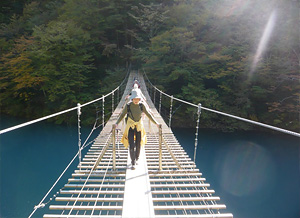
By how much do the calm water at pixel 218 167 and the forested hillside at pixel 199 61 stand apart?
82 cm

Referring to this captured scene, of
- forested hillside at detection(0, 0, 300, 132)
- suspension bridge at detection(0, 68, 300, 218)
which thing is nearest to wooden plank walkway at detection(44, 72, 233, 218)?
suspension bridge at detection(0, 68, 300, 218)

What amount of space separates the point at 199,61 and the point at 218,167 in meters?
3.45

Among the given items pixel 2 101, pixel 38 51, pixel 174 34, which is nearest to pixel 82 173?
pixel 174 34

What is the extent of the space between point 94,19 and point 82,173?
8.32 meters

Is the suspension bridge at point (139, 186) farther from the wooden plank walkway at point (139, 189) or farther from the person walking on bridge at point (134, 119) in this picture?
the person walking on bridge at point (134, 119)

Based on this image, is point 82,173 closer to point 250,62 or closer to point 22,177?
point 22,177

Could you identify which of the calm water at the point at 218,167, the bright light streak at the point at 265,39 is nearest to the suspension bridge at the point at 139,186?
the calm water at the point at 218,167

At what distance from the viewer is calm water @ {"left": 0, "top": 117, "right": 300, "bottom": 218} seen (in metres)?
3.77

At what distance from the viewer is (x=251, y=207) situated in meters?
3.76

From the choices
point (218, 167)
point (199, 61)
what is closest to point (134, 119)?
point (218, 167)

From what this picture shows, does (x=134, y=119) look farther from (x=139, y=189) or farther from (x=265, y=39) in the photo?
(x=265, y=39)

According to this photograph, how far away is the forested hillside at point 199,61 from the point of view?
555 cm

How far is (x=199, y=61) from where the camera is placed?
6184 mm

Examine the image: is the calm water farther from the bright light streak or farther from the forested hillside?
the bright light streak
